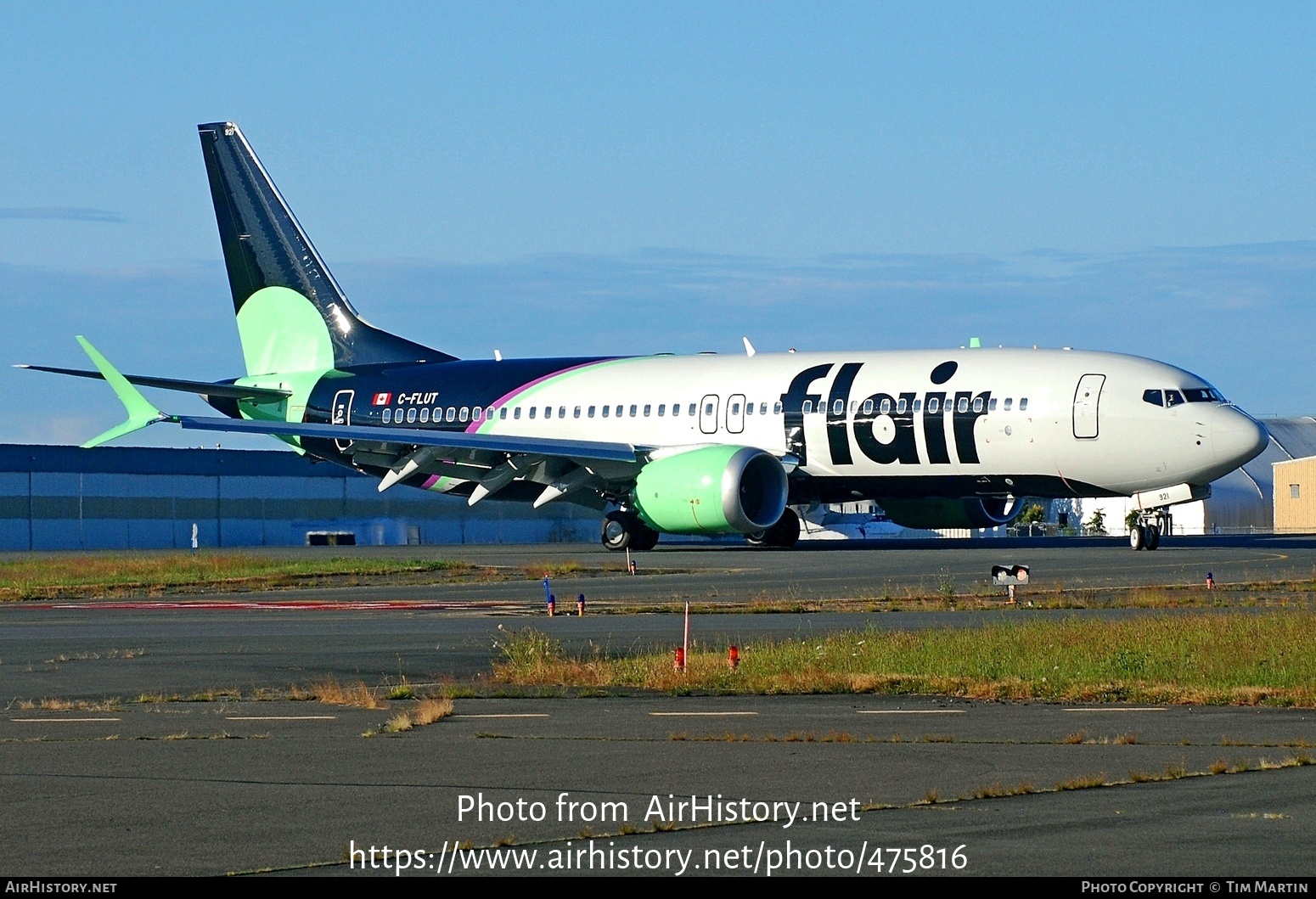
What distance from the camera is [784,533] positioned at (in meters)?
45.2

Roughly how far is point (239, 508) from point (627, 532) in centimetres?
3572

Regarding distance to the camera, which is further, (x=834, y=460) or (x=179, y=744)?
(x=834, y=460)

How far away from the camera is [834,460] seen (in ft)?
133

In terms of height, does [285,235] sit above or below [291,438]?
above

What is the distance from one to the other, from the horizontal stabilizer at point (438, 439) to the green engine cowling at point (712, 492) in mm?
1261

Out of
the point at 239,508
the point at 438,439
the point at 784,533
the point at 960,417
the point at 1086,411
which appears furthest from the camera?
the point at 239,508

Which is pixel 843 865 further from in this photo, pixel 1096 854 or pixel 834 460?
pixel 834 460

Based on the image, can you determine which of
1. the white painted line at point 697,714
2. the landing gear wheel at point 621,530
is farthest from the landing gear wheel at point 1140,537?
the white painted line at point 697,714

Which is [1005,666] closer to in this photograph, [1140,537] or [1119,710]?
[1119,710]

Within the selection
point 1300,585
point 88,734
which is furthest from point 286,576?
point 88,734

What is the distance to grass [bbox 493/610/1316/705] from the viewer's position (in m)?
15.5

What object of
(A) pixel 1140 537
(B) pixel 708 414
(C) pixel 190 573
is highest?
(B) pixel 708 414

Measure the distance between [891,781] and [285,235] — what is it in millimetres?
41342

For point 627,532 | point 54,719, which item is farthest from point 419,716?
point 627,532
